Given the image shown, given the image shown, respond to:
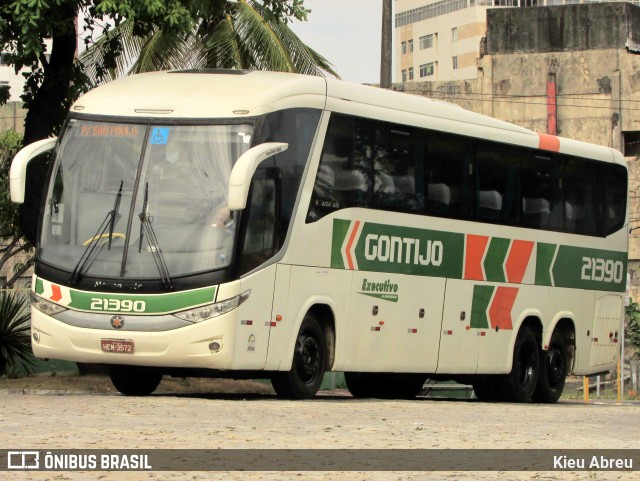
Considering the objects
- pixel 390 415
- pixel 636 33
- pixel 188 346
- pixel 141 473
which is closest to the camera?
pixel 141 473

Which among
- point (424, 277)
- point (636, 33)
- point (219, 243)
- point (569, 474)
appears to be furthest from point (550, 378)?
point (636, 33)

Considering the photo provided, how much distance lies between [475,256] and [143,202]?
5.76m

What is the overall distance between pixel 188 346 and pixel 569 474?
7.10m

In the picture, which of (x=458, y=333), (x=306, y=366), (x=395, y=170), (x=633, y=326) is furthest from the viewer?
(x=633, y=326)

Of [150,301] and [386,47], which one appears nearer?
[150,301]

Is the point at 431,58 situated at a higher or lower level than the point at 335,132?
higher

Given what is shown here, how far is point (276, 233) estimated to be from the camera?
1702cm

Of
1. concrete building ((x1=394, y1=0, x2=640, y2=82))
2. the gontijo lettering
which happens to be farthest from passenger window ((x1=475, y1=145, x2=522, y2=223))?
concrete building ((x1=394, y1=0, x2=640, y2=82))

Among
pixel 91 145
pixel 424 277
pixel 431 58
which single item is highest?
pixel 431 58

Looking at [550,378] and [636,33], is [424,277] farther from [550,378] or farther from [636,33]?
[636,33]

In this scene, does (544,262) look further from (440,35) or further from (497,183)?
(440,35)

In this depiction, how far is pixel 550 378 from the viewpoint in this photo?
2328cm

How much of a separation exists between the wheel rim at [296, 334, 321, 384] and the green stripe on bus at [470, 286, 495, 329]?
3632mm

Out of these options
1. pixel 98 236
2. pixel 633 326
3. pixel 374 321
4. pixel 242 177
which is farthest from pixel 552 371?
pixel 633 326
